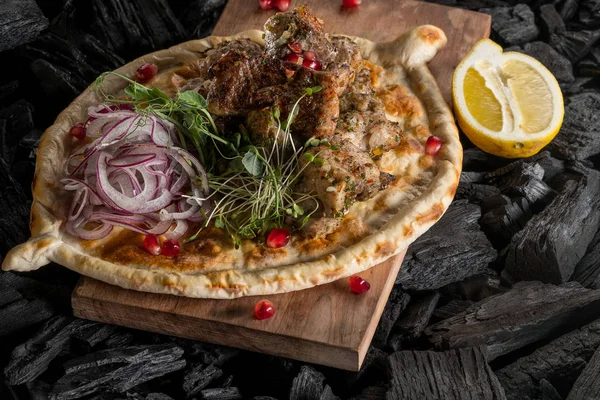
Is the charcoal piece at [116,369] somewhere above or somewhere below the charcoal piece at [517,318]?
above

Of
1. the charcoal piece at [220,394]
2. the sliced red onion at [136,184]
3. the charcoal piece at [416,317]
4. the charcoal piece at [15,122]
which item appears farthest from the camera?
the charcoal piece at [15,122]

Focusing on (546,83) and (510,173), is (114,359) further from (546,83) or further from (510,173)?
(546,83)

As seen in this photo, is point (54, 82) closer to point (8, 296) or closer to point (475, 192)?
point (8, 296)

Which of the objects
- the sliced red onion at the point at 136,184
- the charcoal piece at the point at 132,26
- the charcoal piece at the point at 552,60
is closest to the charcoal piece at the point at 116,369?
the sliced red onion at the point at 136,184

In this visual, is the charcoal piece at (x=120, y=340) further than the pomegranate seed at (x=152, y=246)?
Yes

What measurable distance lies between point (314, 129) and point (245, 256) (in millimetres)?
1131

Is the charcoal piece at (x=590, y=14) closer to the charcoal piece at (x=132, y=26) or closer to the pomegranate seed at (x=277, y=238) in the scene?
the charcoal piece at (x=132, y=26)

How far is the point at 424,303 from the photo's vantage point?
701 centimetres

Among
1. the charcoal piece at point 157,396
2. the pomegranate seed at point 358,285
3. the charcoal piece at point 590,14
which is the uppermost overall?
the pomegranate seed at point 358,285

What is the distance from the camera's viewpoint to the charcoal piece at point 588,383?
20.2 feet

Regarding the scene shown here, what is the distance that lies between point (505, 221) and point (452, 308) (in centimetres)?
99

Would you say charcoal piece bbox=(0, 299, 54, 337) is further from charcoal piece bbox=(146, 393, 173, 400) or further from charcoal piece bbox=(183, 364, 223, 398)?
charcoal piece bbox=(183, 364, 223, 398)

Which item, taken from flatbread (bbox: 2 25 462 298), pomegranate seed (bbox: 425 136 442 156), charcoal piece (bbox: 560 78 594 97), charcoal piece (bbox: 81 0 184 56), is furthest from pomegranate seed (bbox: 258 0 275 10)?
charcoal piece (bbox: 560 78 594 97)

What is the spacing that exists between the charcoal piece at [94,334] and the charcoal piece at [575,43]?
5823 millimetres
